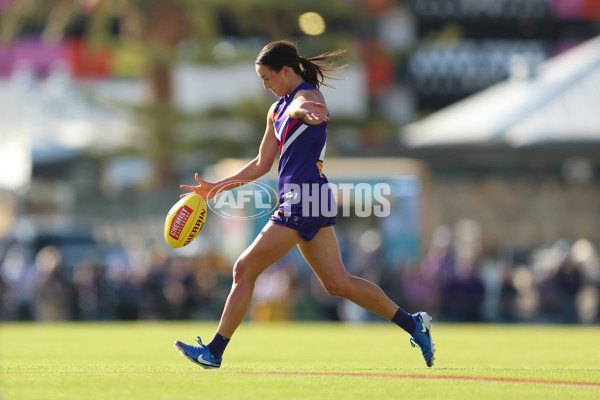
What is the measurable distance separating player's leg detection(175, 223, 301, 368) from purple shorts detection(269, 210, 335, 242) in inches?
1.4

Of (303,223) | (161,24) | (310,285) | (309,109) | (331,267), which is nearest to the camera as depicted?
(309,109)

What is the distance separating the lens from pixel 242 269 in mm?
8484

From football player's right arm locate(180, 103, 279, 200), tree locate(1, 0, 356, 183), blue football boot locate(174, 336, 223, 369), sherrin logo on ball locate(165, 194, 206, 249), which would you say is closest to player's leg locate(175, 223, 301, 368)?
blue football boot locate(174, 336, 223, 369)

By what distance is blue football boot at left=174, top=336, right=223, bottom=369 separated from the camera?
27.9 feet

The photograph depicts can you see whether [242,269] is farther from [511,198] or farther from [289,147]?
[511,198]

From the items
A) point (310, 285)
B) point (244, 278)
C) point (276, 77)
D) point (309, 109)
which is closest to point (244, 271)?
point (244, 278)

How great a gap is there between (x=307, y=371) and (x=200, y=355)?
0.78 m

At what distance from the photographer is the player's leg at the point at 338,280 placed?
855 centimetres

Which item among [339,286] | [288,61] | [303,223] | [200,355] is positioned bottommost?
[200,355]

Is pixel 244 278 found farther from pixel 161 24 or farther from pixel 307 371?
pixel 161 24

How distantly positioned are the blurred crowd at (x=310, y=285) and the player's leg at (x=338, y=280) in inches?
544

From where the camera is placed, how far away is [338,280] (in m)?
8.59

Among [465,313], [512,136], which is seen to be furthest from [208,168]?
[465,313]

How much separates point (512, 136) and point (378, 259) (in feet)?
17.1
